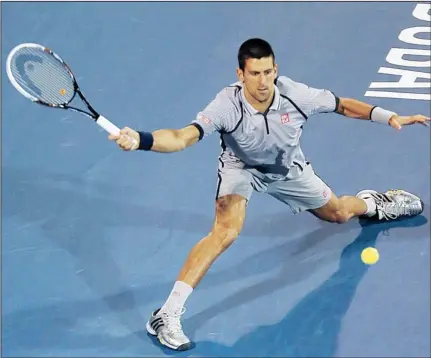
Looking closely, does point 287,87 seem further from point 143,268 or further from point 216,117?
point 143,268

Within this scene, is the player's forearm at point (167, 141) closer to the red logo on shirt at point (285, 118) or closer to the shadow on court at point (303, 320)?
the red logo on shirt at point (285, 118)

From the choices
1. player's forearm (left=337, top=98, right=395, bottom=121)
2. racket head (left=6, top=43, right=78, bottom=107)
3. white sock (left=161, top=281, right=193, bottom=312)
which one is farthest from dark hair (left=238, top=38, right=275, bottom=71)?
white sock (left=161, top=281, right=193, bottom=312)

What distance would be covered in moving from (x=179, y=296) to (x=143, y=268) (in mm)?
697

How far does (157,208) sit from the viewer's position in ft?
25.7

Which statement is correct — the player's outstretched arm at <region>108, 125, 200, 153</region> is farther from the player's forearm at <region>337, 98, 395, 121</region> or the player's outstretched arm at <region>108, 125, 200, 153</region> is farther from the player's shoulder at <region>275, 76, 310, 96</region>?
the player's forearm at <region>337, 98, 395, 121</region>

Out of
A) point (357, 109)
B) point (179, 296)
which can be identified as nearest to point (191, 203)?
point (179, 296)

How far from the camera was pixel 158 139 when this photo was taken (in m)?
6.06

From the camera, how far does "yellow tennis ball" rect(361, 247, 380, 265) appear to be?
23.9 ft

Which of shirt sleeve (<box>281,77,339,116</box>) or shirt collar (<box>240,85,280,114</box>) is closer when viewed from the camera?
shirt collar (<box>240,85,280,114</box>)

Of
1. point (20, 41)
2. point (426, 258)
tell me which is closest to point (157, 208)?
Result: point (426, 258)

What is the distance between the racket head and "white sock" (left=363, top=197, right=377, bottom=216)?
7.90 feet

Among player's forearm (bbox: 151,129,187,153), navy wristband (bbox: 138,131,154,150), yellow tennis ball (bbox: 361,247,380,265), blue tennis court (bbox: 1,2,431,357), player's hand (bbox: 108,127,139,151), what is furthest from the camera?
yellow tennis ball (bbox: 361,247,380,265)

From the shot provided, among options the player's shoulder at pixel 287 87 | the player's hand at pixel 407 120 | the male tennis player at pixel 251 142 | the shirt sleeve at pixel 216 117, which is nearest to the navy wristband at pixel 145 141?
the male tennis player at pixel 251 142

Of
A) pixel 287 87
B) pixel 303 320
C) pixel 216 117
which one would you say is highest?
pixel 287 87
